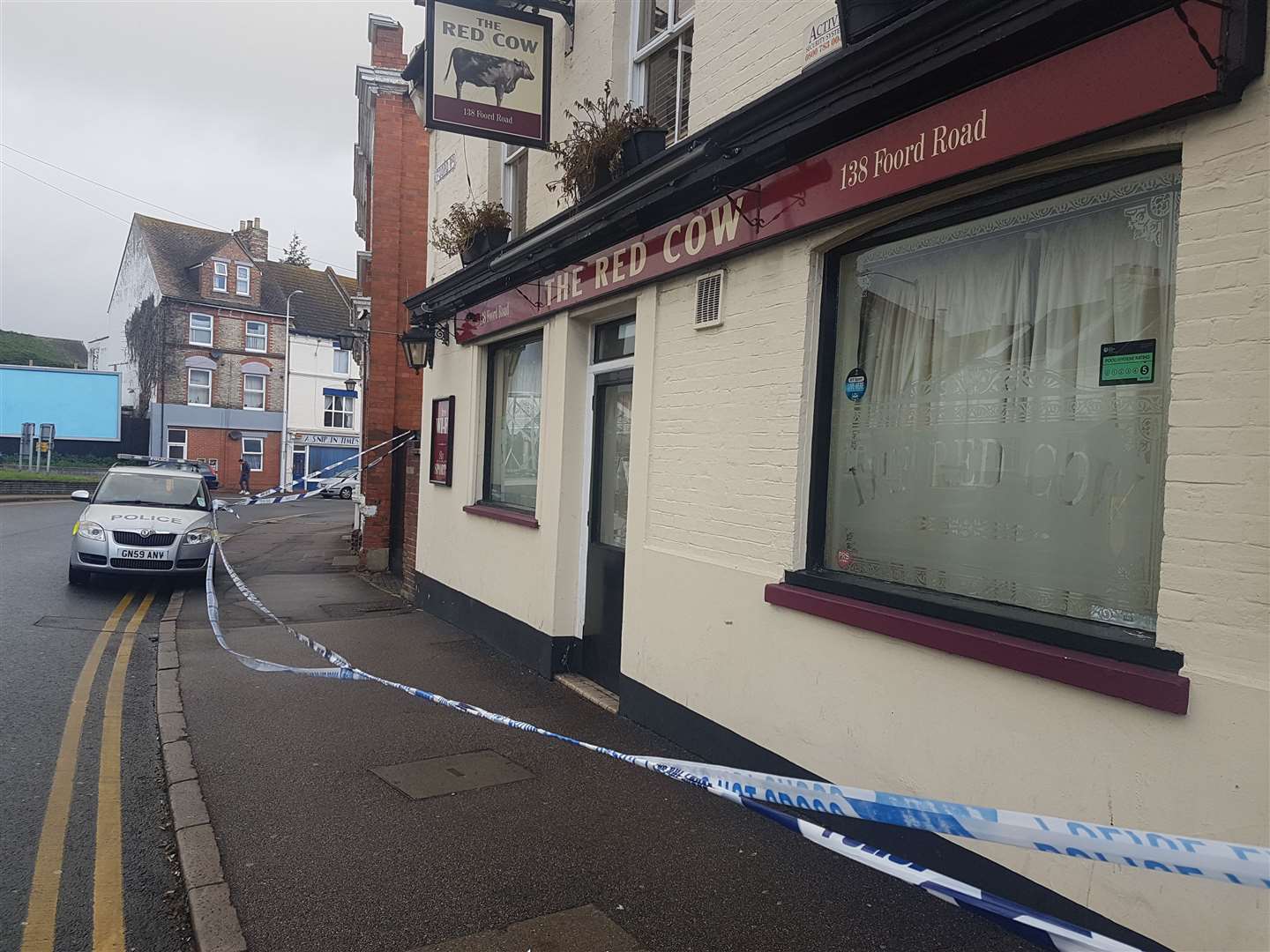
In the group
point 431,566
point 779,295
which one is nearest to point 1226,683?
point 779,295

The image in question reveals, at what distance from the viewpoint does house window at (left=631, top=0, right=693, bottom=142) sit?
6.39 m

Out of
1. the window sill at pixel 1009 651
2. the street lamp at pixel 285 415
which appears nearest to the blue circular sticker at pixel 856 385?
the window sill at pixel 1009 651

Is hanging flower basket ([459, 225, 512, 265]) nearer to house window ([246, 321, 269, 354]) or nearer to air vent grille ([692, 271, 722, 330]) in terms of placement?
air vent grille ([692, 271, 722, 330])

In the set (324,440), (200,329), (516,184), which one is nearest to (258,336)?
(200,329)

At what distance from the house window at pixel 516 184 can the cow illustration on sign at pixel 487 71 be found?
58.0 inches

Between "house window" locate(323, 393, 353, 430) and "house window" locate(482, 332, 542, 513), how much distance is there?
124ft

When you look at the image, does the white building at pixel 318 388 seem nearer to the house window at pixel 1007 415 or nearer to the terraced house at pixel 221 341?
the terraced house at pixel 221 341

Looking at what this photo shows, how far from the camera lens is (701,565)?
539 cm

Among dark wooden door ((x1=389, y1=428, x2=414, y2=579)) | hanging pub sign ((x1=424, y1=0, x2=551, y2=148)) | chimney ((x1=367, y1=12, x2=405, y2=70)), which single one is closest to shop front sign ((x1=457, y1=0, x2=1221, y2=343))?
hanging pub sign ((x1=424, y1=0, x2=551, y2=148))

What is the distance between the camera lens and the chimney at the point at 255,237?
44562 millimetres

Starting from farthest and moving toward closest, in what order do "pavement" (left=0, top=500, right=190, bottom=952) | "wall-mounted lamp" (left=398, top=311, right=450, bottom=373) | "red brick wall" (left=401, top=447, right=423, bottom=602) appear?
"red brick wall" (left=401, top=447, right=423, bottom=602)
"wall-mounted lamp" (left=398, top=311, right=450, bottom=373)
"pavement" (left=0, top=500, right=190, bottom=952)

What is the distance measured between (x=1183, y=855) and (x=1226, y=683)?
1046mm

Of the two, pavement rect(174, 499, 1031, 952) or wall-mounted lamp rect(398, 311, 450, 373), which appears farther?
wall-mounted lamp rect(398, 311, 450, 373)

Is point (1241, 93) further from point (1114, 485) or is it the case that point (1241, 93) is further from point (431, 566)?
point (431, 566)
